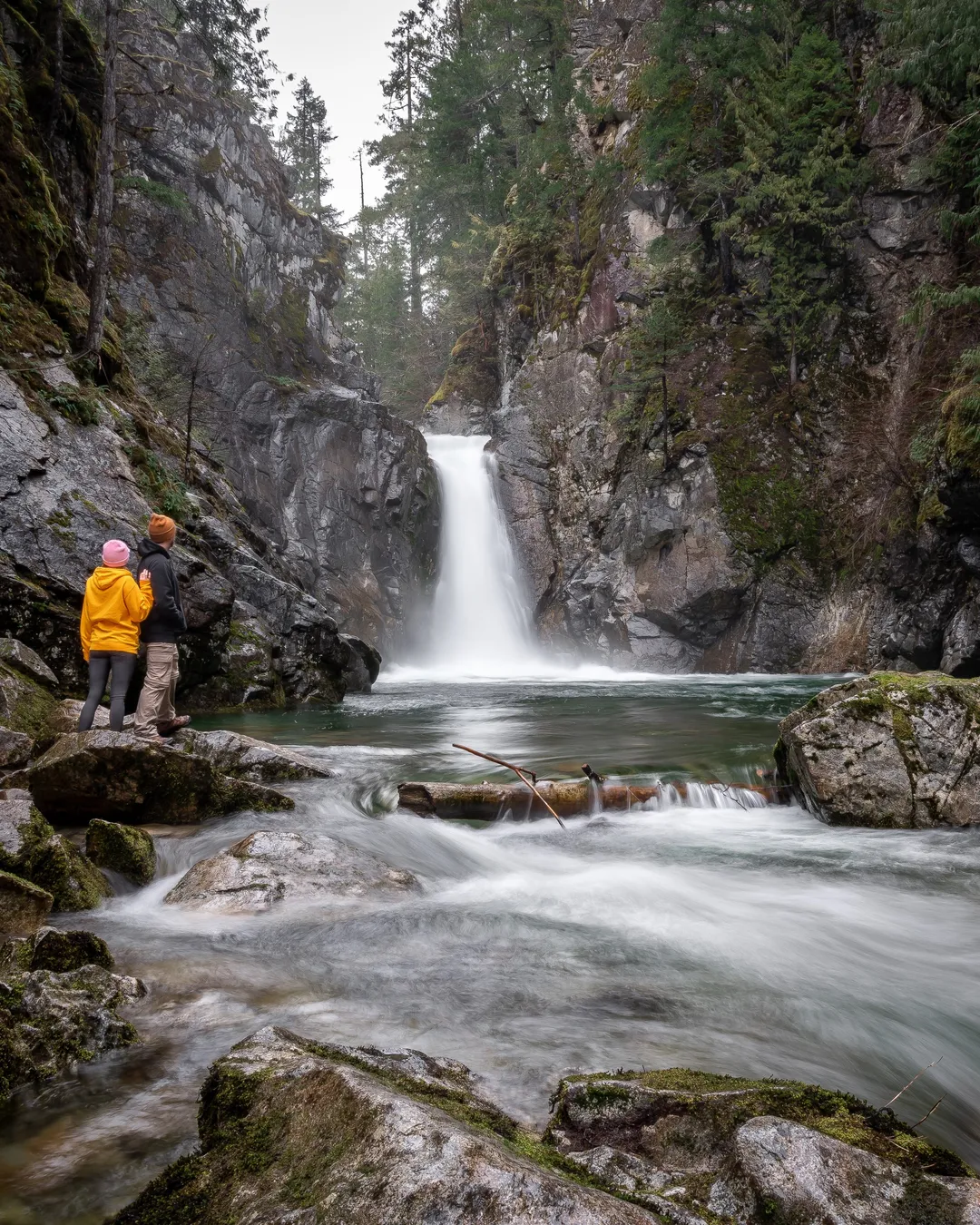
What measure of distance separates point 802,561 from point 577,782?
583 inches

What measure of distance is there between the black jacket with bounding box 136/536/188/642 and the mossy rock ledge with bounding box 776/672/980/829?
6.06m

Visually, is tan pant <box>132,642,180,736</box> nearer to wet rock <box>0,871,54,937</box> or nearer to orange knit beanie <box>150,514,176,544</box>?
orange knit beanie <box>150,514,176,544</box>

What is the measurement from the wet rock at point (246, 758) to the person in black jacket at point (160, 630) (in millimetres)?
308

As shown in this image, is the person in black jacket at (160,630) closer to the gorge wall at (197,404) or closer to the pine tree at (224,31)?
the gorge wall at (197,404)

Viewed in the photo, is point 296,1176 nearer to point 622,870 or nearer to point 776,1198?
point 776,1198

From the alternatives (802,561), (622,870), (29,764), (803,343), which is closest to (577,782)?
(622,870)

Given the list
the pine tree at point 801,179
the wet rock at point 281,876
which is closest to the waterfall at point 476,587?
the pine tree at point 801,179

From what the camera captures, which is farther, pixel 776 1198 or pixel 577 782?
pixel 577 782

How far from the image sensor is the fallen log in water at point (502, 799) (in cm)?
662

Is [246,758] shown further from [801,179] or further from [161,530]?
[801,179]

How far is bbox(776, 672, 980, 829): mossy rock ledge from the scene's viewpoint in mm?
6164

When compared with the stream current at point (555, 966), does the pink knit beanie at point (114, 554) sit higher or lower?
higher

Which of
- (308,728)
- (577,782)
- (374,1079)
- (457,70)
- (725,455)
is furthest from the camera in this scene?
(457,70)

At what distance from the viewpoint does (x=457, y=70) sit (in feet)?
103
